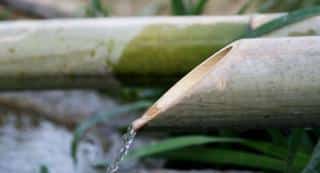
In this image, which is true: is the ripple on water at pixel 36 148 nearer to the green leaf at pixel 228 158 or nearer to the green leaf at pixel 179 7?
the green leaf at pixel 228 158

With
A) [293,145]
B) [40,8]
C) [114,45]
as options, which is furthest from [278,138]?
[40,8]

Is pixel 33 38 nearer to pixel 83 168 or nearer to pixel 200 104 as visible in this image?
pixel 83 168

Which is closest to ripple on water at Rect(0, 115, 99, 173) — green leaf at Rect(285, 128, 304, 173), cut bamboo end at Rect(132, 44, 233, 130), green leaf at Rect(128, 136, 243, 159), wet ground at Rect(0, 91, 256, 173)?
wet ground at Rect(0, 91, 256, 173)

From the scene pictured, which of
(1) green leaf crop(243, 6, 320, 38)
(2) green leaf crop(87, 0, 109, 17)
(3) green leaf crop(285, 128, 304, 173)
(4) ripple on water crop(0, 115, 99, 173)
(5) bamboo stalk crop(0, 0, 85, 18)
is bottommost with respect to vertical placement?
(3) green leaf crop(285, 128, 304, 173)

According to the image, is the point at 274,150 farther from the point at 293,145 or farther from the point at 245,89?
the point at 245,89

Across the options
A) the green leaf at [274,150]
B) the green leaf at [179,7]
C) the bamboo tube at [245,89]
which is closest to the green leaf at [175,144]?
the green leaf at [274,150]

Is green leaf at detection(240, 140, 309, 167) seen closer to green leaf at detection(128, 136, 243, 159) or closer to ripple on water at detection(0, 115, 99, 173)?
green leaf at detection(128, 136, 243, 159)
